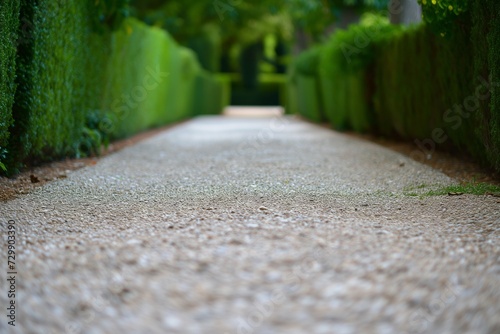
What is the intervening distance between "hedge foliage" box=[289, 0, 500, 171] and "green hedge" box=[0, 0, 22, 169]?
361 centimetres

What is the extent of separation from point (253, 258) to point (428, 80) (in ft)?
15.6

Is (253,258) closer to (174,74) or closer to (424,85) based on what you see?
(424,85)

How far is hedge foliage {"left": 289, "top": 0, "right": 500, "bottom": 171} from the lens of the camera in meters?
4.66

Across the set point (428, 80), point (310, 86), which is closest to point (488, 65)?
point (428, 80)

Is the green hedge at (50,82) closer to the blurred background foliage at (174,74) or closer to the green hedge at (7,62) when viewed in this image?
the blurred background foliage at (174,74)

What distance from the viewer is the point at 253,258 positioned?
250 cm

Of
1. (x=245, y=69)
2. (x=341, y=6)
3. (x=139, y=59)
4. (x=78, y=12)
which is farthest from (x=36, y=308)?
(x=245, y=69)

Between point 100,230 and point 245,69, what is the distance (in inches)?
1235

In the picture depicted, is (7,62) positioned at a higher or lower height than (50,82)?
higher

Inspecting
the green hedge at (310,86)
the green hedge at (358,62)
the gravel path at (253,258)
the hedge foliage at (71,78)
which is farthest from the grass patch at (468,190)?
the green hedge at (310,86)

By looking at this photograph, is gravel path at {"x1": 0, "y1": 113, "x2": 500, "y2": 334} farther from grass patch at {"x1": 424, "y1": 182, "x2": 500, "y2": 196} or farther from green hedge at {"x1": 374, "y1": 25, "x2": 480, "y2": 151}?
green hedge at {"x1": 374, "y1": 25, "x2": 480, "y2": 151}

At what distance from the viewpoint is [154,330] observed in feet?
6.23

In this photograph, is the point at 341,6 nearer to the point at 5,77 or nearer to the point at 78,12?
the point at 78,12

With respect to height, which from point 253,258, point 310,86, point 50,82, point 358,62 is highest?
point 358,62
